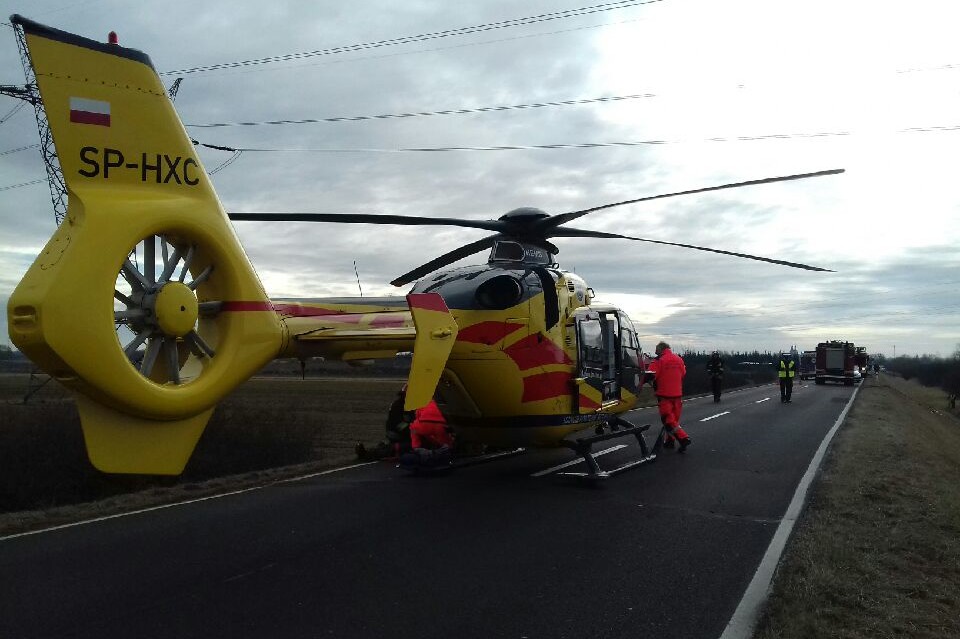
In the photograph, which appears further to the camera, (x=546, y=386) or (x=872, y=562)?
(x=546, y=386)

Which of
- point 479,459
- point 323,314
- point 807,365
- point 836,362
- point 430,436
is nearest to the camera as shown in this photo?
point 323,314

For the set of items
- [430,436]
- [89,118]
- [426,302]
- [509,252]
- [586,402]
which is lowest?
[430,436]

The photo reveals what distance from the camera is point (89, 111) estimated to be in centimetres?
596

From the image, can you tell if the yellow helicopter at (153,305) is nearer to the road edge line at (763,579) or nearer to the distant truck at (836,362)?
the road edge line at (763,579)

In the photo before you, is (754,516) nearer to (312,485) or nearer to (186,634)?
(312,485)

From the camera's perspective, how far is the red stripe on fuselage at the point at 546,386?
33.2ft

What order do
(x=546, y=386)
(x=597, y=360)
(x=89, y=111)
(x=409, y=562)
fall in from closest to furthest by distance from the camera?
(x=89, y=111) < (x=409, y=562) < (x=546, y=386) < (x=597, y=360)

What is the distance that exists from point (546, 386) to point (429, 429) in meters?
1.98

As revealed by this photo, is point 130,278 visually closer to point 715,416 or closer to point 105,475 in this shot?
point 105,475

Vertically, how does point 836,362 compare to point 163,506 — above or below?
above

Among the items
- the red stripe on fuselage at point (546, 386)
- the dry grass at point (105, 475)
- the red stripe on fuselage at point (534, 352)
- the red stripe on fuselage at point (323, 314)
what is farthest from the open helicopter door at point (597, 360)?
the dry grass at point (105, 475)

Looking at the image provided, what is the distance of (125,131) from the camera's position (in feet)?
20.4

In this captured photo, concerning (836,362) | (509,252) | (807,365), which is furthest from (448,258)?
(807,365)

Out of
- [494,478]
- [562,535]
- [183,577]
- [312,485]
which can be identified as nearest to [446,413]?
[494,478]
